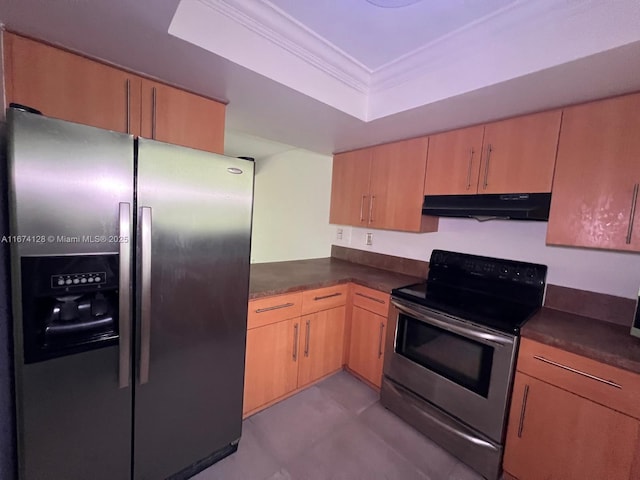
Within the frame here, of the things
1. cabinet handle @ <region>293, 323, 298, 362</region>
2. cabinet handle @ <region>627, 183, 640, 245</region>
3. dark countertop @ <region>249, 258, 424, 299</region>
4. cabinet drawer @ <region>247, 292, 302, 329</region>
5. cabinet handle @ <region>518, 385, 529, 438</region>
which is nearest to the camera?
cabinet handle @ <region>627, 183, 640, 245</region>

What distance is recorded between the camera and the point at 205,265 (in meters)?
1.34

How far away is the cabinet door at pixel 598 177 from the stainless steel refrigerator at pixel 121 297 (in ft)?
5.67

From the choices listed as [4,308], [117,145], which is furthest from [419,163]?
[4,308]

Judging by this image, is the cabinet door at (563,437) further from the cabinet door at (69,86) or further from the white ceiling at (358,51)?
the cabinet door at (69,86)

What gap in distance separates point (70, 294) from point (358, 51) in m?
1.80

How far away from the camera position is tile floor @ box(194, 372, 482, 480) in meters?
1.52

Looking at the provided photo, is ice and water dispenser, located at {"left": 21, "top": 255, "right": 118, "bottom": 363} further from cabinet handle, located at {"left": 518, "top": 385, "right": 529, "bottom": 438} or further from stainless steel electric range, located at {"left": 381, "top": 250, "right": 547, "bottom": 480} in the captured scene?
cabinet handle, located at {"left": 518, "top": 385, "right": 529, "bottom": 438}

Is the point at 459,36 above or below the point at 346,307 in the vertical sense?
above

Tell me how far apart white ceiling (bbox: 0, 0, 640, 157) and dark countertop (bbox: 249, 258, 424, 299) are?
3.90 feet

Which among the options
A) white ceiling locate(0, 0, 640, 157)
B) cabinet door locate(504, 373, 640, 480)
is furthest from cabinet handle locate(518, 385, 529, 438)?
white ceiling locate(0, 0, 640, 157)

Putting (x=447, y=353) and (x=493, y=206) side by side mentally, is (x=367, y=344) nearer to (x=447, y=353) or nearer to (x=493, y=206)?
(x=447, y=353)

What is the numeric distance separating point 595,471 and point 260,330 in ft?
5.92

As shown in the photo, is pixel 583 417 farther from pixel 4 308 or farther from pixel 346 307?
pixel 4 308

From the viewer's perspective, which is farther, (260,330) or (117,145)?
(260,330)
